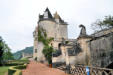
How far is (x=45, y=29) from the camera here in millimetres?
33156

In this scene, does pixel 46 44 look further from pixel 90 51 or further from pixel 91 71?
pixel 91 71

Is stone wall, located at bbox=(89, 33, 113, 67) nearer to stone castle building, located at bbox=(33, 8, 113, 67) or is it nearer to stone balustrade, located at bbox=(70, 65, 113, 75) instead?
stone castle building, located at bbox=(33, 8, 113, 67)

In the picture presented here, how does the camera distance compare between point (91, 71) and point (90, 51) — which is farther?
point (90, 51)

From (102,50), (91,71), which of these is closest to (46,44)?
(102,50)

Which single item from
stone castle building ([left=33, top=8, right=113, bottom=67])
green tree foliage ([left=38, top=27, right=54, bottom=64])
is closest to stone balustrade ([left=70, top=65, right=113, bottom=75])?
stone castle building ([left=33, top=8, right=113, bottom=67])

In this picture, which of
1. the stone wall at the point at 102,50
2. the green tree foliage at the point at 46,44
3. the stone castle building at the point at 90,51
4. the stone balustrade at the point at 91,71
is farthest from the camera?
the green tree foliage at the point at 46,44

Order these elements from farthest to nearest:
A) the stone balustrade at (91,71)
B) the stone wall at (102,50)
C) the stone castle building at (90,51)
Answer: the stone castle building at (90,51), the stone wall at (102,50), the stone balustrade at (91,71)

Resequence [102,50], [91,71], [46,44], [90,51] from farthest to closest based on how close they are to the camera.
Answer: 1. [46,44]
2. [90,51]
3. [102,50]
4. [91,71]

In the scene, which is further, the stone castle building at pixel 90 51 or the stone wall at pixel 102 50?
the stone castle building at pixel 90 51

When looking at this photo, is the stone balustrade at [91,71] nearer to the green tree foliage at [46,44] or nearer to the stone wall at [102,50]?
the stone wall at [102,50]

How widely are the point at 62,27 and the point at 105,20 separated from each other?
608 inches

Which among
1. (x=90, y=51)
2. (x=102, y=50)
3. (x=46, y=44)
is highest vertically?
(x=46, y=44)

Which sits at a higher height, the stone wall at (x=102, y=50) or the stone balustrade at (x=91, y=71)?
the stone wall at (x=102, y=50)

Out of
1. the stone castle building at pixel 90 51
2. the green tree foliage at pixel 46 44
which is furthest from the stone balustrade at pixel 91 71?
the green tree foliage at pixel 46 44
